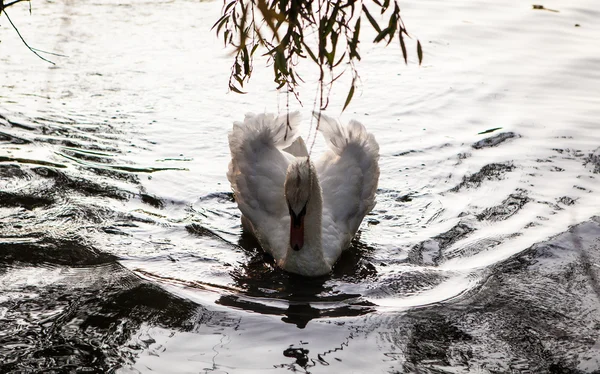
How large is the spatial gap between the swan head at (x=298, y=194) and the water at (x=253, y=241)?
0.41m

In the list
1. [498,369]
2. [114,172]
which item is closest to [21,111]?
[114,172]

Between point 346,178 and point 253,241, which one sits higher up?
point 346,178

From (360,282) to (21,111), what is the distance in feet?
17.4

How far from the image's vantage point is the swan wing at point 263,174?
7871 mm

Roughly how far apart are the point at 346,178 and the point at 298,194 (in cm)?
101

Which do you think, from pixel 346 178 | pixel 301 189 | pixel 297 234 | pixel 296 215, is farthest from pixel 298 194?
pixel 346 178

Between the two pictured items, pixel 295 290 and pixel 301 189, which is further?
pixel 301 189

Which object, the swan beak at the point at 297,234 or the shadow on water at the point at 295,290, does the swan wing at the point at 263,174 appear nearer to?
the shadow on water at the point at 295,290

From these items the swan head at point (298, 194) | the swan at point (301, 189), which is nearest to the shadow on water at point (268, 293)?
the swan at point (301, 189)

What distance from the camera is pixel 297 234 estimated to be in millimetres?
7336

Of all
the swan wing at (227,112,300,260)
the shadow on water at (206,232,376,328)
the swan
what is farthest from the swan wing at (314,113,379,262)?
the swan wing at (227,112,300,260)

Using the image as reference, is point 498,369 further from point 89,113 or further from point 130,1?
point 130,1

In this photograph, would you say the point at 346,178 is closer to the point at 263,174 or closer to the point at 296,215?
the point at 263,174

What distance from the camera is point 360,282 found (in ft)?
23.8
